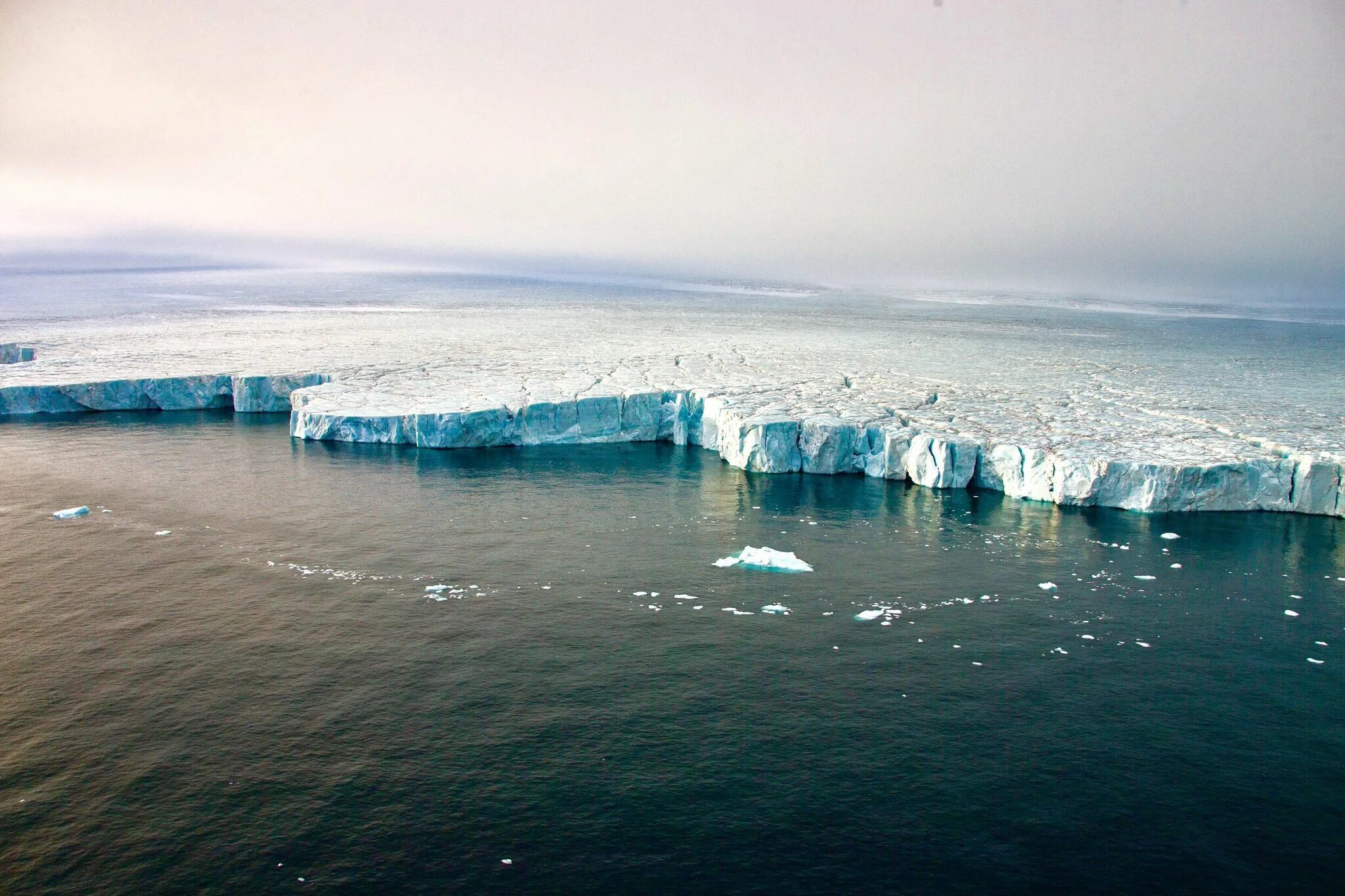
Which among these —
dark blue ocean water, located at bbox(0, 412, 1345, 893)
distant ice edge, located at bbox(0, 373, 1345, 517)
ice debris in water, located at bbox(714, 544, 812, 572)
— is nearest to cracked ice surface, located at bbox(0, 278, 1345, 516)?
distant ice edge, located at bbox(0, 373, 1345, 517)

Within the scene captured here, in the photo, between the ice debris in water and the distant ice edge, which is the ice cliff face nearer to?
the distant ice edge

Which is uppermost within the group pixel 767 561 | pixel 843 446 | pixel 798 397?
pixel 798 397

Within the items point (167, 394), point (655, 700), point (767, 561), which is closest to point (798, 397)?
point (767, 561)

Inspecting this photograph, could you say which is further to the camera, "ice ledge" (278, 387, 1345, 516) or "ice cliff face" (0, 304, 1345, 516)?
"ice cliff face" (0, 304, 1345, 516)

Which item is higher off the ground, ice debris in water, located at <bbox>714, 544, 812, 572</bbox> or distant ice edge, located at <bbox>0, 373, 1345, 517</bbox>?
distant ice edge, located at <bbox>0, 373, 1345, 517</bbox>

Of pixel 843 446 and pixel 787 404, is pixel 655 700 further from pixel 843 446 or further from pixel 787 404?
pixel 787 404

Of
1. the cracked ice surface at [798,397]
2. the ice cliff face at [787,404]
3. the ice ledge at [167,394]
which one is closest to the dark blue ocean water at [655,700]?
the ice cliff face at [787,404]
